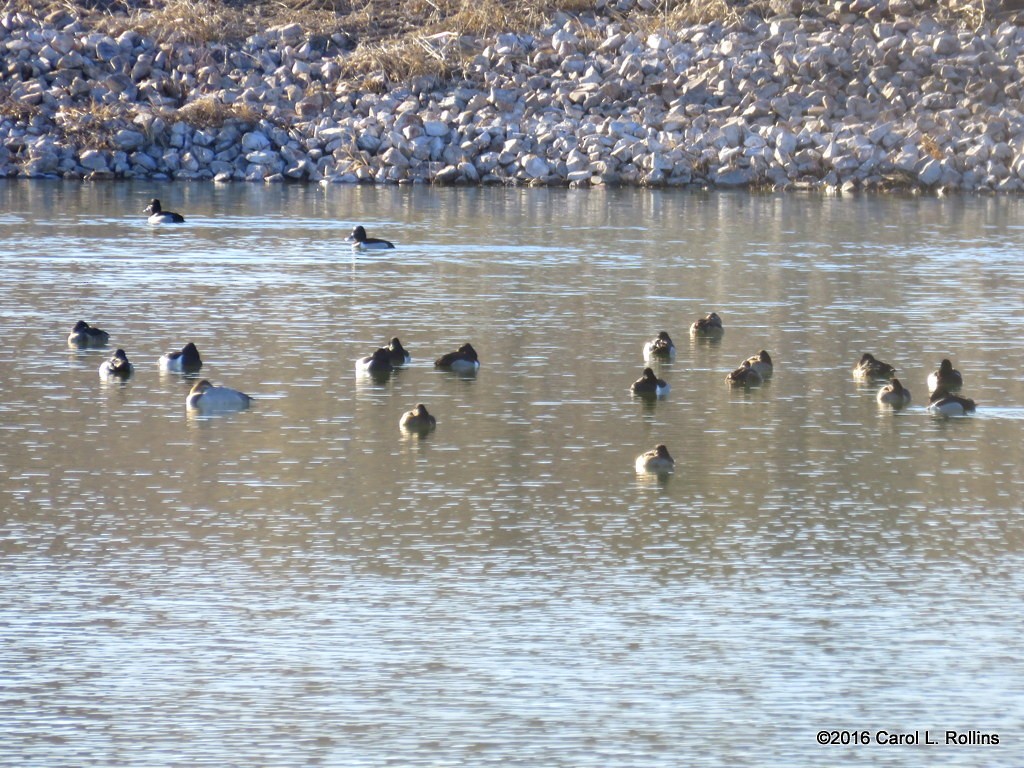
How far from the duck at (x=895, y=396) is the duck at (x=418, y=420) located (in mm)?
3698

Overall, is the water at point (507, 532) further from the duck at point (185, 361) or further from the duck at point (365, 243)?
the duck at point (365, 243)

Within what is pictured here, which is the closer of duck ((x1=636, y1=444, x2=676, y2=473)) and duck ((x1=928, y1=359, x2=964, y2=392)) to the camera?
duck ((x1=636, y1=444, x2=676, y2=473))

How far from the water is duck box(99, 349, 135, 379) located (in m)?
0.11

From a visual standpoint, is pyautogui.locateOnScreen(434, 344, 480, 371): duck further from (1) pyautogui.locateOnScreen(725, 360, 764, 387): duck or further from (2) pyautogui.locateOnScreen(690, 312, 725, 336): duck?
(2) pyautogui.locateOnScreen(690, 312, 725, 336): duck

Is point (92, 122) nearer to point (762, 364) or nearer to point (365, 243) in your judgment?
point (365, 243)

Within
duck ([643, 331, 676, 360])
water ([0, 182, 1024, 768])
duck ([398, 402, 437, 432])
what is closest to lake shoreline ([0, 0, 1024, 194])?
water ([0, 182, 1024, 768])

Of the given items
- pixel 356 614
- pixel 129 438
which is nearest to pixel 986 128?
pixel 129 438

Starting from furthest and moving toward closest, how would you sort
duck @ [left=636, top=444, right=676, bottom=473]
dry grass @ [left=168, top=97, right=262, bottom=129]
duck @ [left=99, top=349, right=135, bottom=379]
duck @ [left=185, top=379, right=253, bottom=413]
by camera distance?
dry grass @ [left=168, top=97, right=262, bottom=129] → duck @ [left=99, top=349, right=135, bottom=379] → duck @ [left=185, top=379, right=253, bottom=413] → duck @ [left=636, top=444, right=676, bottom=473]

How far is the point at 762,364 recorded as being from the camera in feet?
53.1

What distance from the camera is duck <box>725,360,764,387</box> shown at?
15.9 metres

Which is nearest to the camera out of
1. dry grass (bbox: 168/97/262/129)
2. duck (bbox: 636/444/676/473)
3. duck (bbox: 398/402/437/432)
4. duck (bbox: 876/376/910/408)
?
duck (bbox: 636/444/676/473)

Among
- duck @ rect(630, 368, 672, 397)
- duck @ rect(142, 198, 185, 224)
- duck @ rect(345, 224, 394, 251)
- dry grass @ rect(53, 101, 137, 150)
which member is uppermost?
dry grass @ rect(53, 101, 137, 150)

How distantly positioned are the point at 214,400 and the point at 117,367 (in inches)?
70.1

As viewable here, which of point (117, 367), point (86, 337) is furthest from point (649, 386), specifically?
point (86, 337)
